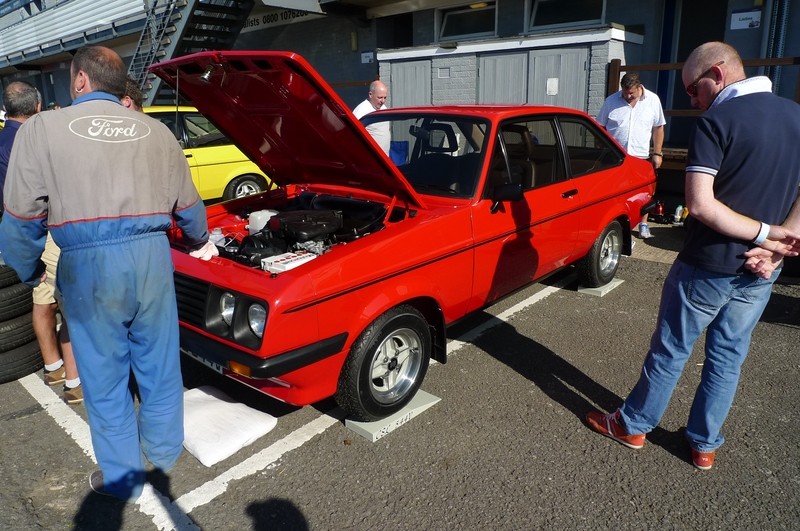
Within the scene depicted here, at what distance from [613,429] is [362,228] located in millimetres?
1789

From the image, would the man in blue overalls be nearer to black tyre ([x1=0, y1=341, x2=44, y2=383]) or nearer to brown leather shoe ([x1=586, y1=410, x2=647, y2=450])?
black tyre ([x1=0, y1=341, x2=44, y2=383])

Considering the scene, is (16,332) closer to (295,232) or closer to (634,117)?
(295,232)

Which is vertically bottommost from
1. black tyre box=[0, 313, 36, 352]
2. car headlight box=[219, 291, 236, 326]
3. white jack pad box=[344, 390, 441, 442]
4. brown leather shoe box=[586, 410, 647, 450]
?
white jack pad box=[344, 390, 441, 442]

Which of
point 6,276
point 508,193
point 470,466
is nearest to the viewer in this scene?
point 470,466

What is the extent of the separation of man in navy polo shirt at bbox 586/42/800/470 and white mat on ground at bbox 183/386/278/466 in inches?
84.0

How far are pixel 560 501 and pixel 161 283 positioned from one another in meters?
2.11

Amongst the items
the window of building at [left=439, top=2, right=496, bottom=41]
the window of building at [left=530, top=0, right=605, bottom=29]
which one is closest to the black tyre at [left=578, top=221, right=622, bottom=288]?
the window of building at [left=530, top=0, right=605, bottom=29]

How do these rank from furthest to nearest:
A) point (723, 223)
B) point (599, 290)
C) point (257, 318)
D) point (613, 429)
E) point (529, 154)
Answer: point (599, 290) → point (529, 154) → point (613, 429) → point (257, 318) → point (723, 223)

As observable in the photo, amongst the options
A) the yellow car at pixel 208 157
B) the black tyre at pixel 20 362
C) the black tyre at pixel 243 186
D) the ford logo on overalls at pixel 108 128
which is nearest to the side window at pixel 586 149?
the ford logo on overalls at pixel 108 128

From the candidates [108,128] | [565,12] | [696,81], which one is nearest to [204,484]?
[108,128]

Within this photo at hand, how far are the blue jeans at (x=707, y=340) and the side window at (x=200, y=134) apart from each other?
6.89m

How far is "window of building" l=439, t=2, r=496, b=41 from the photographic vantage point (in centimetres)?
1121

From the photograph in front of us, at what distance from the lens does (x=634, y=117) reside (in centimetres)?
634

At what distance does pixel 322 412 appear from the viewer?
3.53 meters
